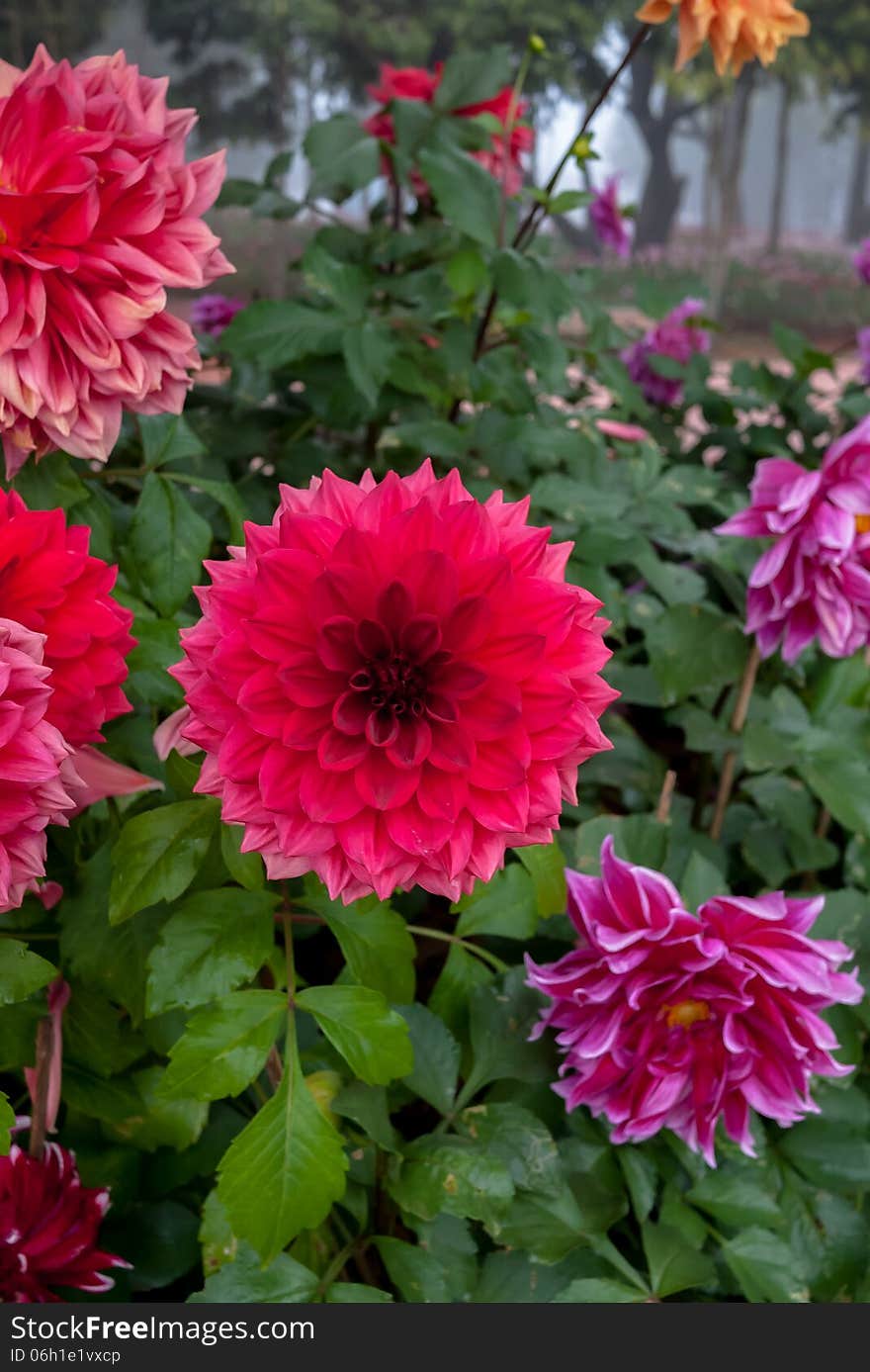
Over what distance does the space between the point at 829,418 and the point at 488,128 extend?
767mm

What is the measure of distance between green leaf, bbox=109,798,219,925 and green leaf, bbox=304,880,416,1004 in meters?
0.07

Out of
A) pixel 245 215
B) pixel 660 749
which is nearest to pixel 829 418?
pixel 660 749

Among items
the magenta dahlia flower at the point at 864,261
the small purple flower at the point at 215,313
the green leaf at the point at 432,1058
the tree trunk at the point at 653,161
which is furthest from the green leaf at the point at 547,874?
the tree trunk at the point at 653,161

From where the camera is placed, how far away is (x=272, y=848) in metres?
0.39

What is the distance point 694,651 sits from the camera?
748 mm

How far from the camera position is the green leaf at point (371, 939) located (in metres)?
0.50

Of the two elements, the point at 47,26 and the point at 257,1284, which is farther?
the point at 47,26

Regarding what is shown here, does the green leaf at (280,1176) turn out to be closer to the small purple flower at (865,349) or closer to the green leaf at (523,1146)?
the green leaf at (523,1146)

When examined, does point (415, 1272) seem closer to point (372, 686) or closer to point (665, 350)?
point (372, 686)

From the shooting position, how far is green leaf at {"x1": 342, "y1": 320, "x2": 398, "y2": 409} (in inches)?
31.6

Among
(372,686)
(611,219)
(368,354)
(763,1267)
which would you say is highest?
(611,219)

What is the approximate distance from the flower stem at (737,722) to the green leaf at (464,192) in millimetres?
386

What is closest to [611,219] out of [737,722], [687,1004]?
[737,722]

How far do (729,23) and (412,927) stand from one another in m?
0.61
